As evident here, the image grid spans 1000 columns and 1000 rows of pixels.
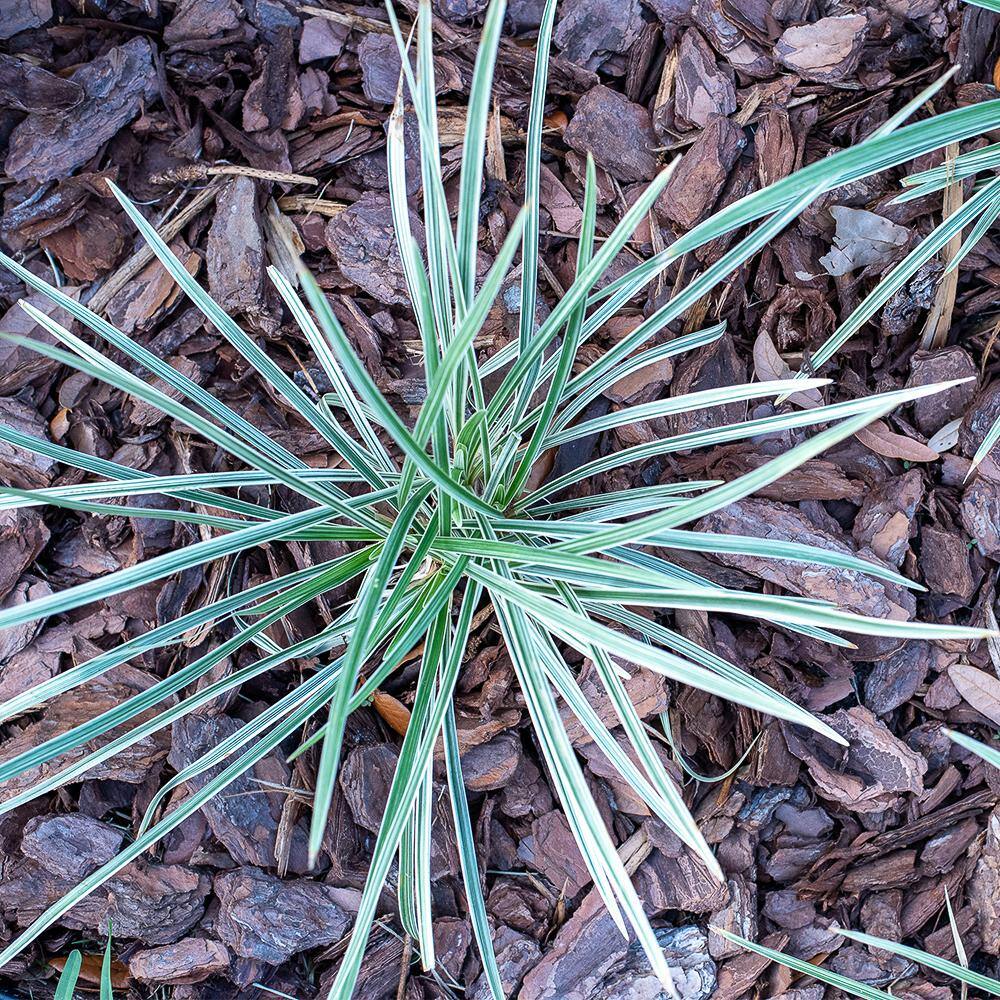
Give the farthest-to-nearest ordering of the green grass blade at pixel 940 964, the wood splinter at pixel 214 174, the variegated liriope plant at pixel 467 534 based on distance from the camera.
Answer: the wood splinter at pixel 214 174, the green grass blade at pixel 940 964, the variegated liriope plant at pixel 467 534

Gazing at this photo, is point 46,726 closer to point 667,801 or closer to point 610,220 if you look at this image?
point 667,801

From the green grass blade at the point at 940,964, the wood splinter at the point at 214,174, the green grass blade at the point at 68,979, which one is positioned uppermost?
the wood splinter at the point at 214,174

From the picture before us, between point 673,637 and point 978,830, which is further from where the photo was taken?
point 978,830

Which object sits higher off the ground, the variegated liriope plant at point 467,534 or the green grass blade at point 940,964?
the variegated liriope plant at point 467,534

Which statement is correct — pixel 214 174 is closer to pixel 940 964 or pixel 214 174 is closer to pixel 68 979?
pixel 68 979

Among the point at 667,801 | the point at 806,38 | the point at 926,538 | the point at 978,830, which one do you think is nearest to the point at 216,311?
the point at 667,801

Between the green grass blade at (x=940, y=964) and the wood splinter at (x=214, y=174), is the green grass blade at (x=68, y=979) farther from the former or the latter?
the wood splinter at (x=214, y=174)

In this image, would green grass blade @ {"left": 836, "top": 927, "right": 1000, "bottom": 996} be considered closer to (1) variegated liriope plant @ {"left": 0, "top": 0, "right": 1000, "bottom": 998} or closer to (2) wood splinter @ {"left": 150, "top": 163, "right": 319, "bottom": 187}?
(1) variegated liriope plant @ {"left": 0, "top": 0, "right": 1000, "bottom": 998}

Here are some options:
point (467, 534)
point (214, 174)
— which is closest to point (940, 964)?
point (467, 534)

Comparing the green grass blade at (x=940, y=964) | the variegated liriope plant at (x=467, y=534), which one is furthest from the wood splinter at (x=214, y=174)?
the green grass blade at (x=940, y=964)
